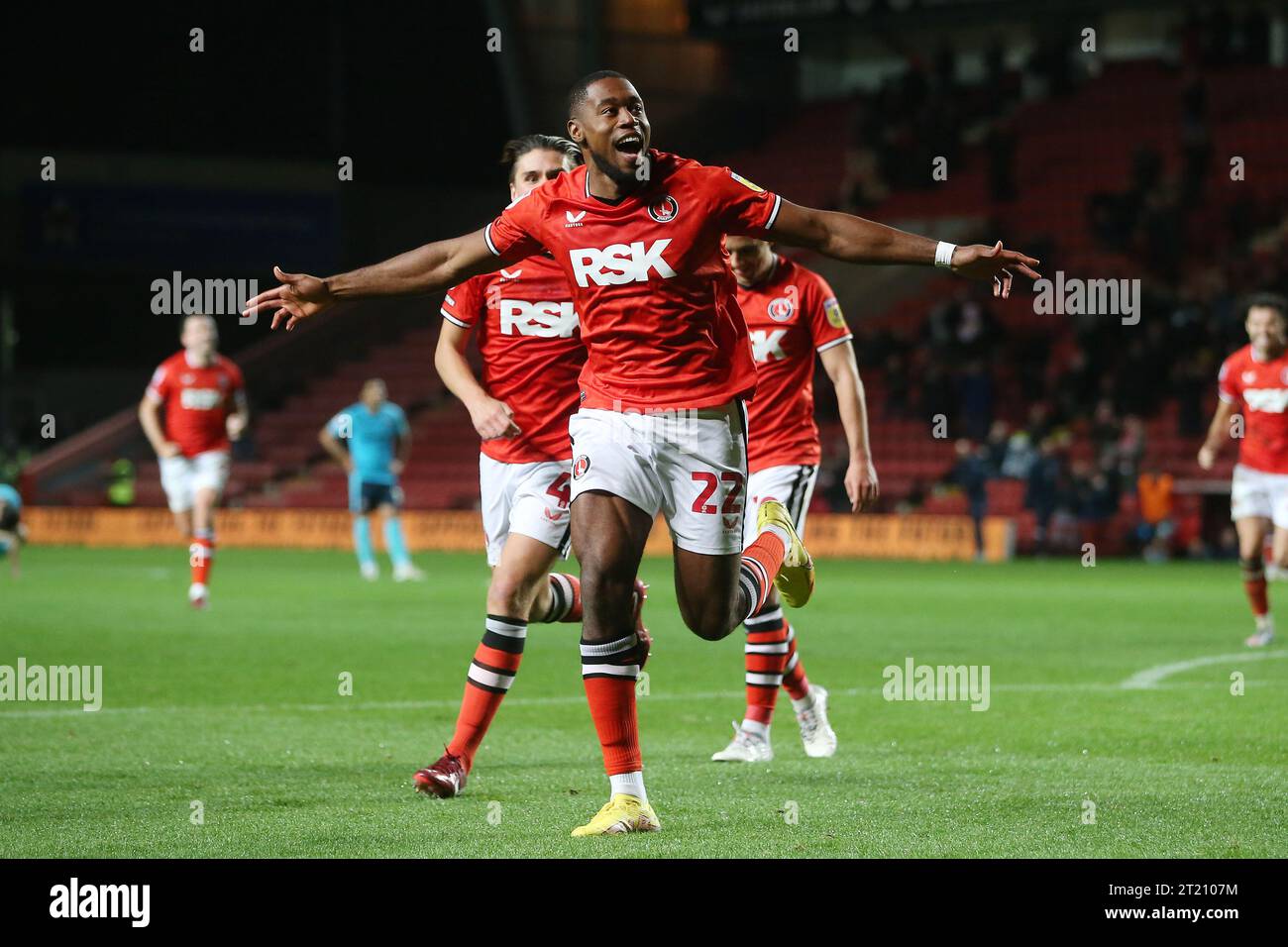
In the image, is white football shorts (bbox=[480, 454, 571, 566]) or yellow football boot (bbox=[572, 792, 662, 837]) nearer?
yellow football boot (bbox=[572, 792, 662, 837])

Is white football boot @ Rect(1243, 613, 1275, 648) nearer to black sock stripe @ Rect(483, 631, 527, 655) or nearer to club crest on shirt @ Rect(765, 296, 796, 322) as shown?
club crest on shirt @ Rect(765, 296, 796, 322)

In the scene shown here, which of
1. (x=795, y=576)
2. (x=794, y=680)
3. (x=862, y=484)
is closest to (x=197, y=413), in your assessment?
(x=794, y=680)

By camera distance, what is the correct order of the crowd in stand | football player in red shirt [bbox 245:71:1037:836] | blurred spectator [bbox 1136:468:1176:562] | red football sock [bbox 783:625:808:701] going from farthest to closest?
the crowd in stand, blurred spectator [bbox 1136:468:1176:562], red football sock [bbox 783:625:808:701], football player in red shirt [bbox 245:71:1037:836]

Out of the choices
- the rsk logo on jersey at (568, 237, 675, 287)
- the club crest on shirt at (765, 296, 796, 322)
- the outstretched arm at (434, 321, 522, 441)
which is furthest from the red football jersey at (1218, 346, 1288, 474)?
the rsk logo on jersey at (568, 237, 675, 287)

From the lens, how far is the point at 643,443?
6324 mm

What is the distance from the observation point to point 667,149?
34594mm

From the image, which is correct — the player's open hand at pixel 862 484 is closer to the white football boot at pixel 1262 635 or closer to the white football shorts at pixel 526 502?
the white football shorts at pixel 526 502

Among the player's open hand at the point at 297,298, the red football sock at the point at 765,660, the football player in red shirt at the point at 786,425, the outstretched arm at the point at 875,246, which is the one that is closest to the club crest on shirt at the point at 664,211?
the outstretched arm at the point at 875,246

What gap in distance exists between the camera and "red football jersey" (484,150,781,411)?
6203 mm

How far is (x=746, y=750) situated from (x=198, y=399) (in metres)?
10.2

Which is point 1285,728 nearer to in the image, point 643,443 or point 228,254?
point 643,443

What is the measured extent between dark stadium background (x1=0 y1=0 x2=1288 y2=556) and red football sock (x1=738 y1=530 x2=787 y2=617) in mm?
19826

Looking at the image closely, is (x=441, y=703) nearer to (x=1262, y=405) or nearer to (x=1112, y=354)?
(x=1262, y=405)

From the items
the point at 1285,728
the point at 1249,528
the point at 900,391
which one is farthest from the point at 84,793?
the point at 900,391
